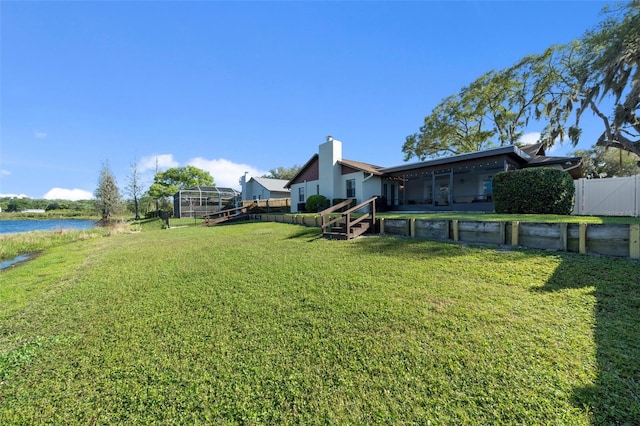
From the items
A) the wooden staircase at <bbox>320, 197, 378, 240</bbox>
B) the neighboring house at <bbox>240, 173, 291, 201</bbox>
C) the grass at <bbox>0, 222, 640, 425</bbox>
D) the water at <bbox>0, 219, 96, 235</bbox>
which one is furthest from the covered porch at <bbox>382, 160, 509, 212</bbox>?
the water at <bbox>0, 219, 96, 235</bbox>

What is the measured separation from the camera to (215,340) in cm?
281

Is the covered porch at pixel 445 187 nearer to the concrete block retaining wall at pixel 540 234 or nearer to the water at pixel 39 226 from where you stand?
the concrete block retaining wall at pixel 540 234

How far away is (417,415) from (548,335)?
5.61 feet

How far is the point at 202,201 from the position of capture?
28.3 m

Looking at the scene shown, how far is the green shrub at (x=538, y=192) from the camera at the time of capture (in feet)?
29.3

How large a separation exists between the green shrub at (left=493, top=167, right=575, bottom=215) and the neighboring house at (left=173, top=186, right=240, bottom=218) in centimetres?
2505

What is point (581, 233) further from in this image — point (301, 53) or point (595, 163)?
point (595, 163)

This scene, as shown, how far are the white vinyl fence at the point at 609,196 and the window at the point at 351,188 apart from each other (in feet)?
35.8

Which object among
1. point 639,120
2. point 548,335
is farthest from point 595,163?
point 548,335

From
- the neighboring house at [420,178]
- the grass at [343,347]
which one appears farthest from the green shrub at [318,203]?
the grass at [343,347]

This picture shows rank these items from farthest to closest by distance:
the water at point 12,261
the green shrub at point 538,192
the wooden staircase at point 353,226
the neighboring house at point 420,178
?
1. the neighboring house at point 420,178
2. the green shrub at point 538,192
3. the water at point 12,261
4. the wooden staircase at point 353,226

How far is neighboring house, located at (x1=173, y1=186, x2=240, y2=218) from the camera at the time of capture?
27.2 metres

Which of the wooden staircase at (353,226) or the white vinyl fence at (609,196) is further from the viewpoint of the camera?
the white vinyl fence at (609,196)

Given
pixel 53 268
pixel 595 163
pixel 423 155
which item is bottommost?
pixel 53 268
